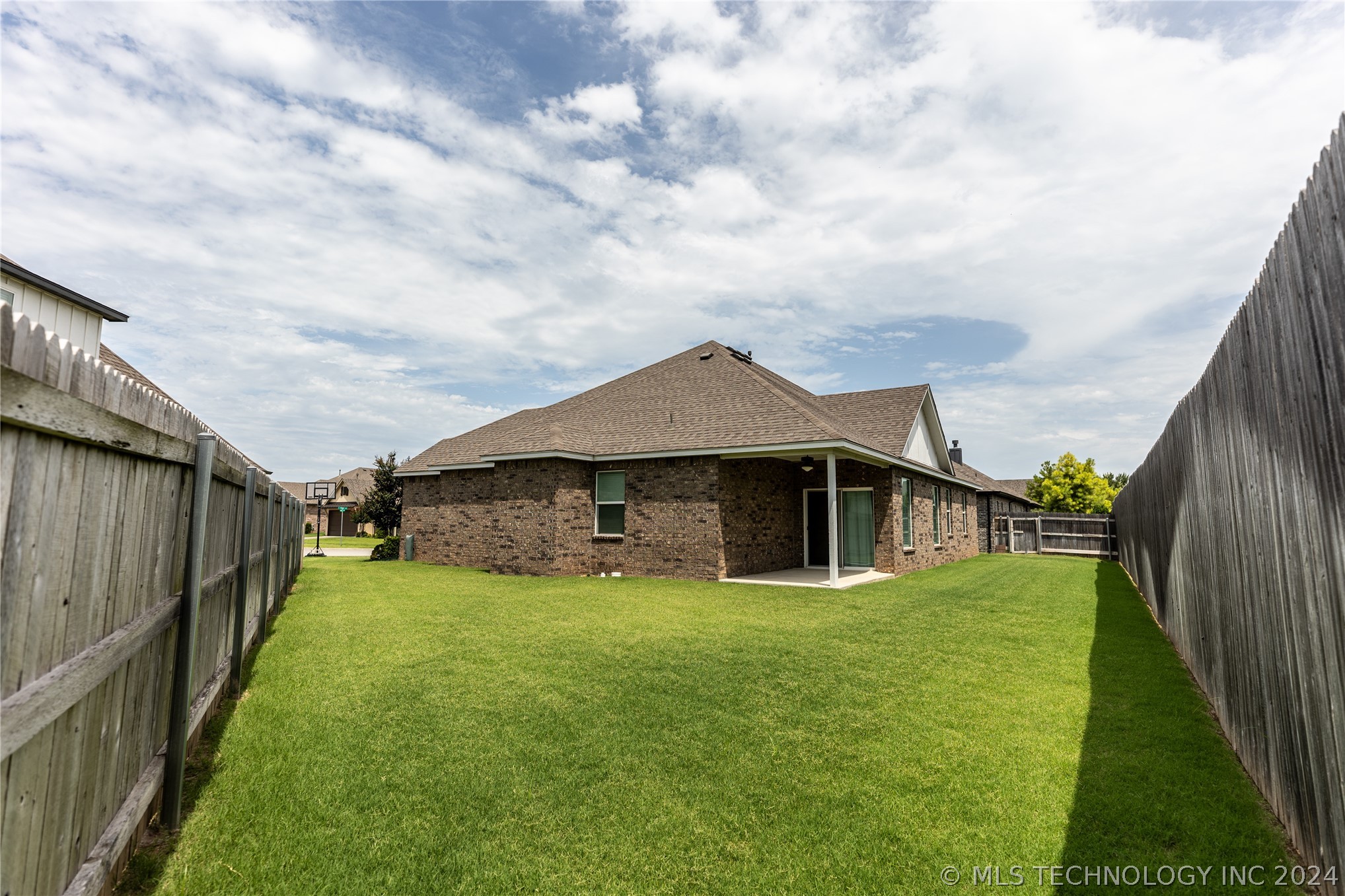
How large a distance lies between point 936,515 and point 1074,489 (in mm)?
26580

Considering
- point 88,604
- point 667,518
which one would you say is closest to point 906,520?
point 667,518

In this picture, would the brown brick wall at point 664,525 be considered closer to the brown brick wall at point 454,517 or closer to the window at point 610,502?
the window at point 610,502

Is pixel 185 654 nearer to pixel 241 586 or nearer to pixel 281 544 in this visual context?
pixel 241 586

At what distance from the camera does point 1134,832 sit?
9.86 ft

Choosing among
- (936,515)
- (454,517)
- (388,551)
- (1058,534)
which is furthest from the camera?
(1058,534)

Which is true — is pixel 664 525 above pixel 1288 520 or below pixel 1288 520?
below

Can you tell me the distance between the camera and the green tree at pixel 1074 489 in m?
38.6

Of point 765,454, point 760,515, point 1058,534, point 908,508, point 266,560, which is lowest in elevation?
point 1058,534

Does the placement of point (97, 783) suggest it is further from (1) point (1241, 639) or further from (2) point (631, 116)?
(2) point (631, 116)

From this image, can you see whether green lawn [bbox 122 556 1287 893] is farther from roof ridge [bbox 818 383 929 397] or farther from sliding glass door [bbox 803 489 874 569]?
roof ridge [bbox 818 383 929 397]

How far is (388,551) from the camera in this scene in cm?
2014

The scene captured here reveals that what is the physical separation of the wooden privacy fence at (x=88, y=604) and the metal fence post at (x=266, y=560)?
3579mm

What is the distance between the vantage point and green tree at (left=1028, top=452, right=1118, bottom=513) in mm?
38562

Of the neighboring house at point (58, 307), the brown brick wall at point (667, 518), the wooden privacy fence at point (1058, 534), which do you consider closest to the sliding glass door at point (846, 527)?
the brown brick wall at point (667, 518)
